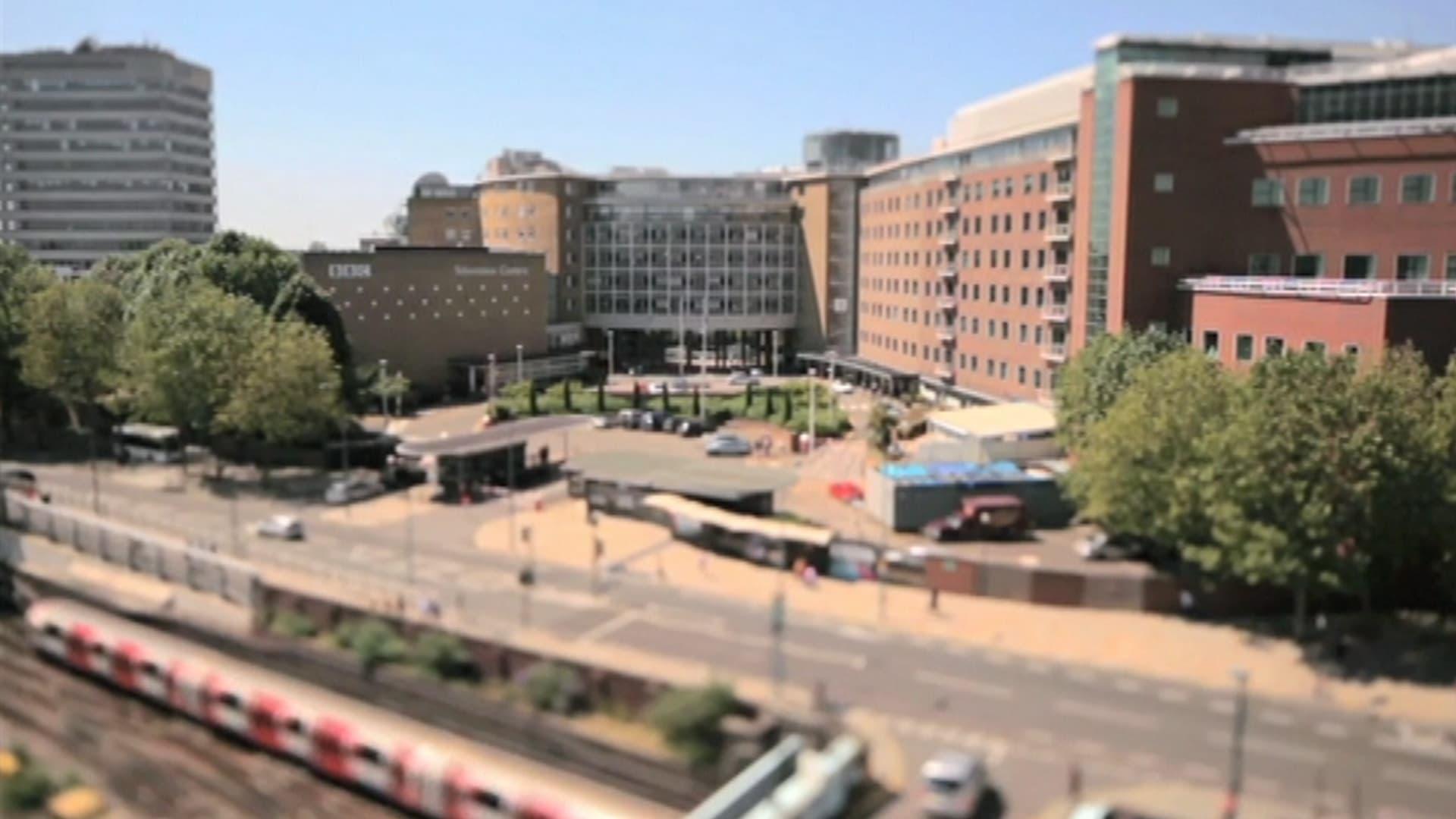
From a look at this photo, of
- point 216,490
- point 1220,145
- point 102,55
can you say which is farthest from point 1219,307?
point 102,55

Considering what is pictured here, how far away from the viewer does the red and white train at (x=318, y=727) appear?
26.1 metres

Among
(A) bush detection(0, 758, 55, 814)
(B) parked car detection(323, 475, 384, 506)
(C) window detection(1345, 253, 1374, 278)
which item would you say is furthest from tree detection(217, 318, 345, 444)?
(C) window detection(1345, 253, 1374, 278)

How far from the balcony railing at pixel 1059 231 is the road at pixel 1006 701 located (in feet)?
108

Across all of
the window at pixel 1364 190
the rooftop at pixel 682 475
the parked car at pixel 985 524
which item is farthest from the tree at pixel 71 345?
the window at pixel 1364 190

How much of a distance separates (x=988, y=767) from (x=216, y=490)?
3650 centimetres

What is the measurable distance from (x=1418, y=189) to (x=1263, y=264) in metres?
7.20

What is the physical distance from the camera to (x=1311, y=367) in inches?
1388

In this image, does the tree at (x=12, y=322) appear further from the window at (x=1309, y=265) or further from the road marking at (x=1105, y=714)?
the window at (x=1309, y=265)

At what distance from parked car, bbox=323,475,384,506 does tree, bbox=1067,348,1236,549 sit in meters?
28.0

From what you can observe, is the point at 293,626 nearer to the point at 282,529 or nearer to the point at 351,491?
the point at 282,529

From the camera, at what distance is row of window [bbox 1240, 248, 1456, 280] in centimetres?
4944

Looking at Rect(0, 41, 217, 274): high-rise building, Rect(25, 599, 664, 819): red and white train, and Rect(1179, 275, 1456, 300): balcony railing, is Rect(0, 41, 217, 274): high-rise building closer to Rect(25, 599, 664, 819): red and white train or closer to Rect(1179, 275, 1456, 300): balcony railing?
Rect(25, 599, 664, 819): red and white train

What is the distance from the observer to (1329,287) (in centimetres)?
4647

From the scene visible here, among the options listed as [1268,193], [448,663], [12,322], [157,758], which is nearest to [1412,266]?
[1268,193]
